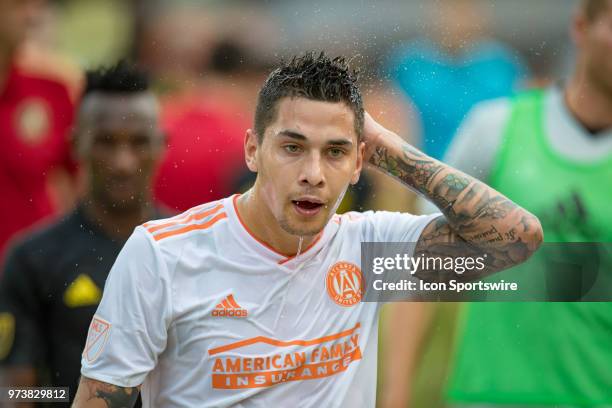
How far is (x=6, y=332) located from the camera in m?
2.92

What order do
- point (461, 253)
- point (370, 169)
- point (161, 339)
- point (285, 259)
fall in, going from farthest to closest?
point (370, 169) < point (461, 253) < point (285, 259) < point (161, 339)

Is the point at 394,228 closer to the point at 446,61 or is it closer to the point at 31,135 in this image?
the point at 446,61

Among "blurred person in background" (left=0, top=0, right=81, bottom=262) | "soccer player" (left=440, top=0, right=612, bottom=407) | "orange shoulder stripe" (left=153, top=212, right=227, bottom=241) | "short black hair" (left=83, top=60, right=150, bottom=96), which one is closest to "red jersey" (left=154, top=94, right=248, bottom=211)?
"short black hair" (left=83, top=60, right=150, bottom=96)

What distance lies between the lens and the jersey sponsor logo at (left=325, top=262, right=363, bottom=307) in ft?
8.48

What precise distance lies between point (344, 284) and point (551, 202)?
2.49ft

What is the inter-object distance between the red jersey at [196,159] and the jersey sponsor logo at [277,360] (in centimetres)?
61

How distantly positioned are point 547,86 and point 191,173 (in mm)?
1164

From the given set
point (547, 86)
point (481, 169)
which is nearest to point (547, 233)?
point (481, 169)

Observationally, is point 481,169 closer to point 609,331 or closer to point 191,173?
point 609,331

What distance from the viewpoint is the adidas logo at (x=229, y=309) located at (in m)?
2.43

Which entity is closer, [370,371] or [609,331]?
[370,371]

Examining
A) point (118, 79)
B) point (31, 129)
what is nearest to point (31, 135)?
point (31, 129)

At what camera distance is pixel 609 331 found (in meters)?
2.92

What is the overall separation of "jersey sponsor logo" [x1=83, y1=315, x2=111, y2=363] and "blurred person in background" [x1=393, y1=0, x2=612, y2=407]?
1061mm
